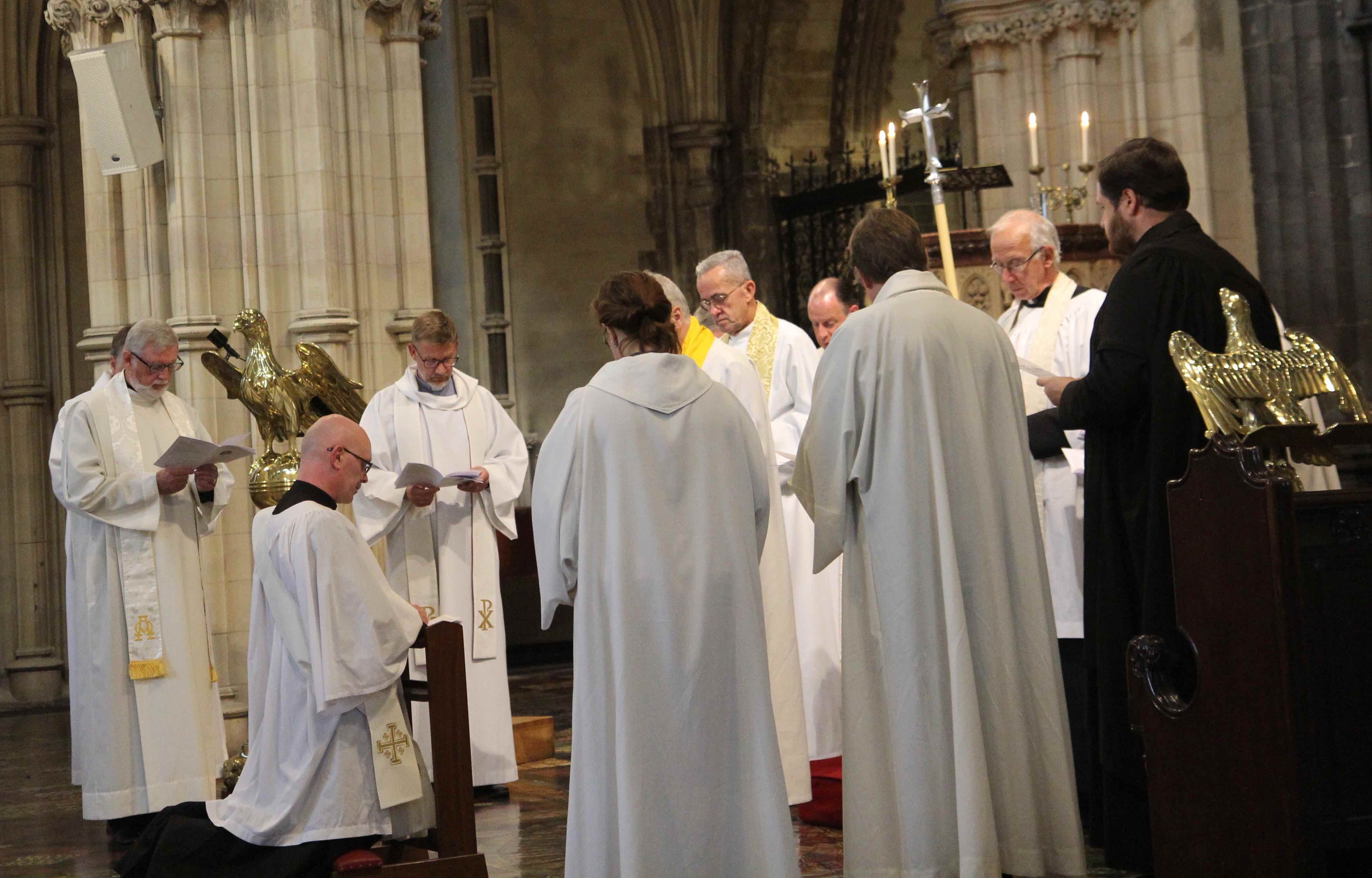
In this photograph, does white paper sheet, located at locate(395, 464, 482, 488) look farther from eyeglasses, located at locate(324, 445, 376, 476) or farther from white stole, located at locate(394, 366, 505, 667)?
eyeglasses, located at locate(324, 445, 376, 476)

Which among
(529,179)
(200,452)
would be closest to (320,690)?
(200,452)

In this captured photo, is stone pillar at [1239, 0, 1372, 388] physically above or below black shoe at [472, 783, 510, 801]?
above

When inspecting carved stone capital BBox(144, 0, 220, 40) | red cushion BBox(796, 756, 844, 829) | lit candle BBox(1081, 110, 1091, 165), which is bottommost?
red cushion BBox(796, 756, 844, 829)

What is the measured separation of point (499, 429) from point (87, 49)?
3184 mm

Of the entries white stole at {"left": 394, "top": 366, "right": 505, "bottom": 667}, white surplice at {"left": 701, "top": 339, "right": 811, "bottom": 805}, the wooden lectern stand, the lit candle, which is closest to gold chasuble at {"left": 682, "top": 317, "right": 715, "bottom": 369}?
white surplice at {"left": 701, "top": 339, "right": 811, "bottom": 805}

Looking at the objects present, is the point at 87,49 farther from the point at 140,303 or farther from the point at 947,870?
the point at 947,870

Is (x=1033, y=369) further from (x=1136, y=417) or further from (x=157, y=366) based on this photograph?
(x=157, y=366)

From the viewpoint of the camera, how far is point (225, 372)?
6801mm

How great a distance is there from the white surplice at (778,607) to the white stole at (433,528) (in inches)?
58.7

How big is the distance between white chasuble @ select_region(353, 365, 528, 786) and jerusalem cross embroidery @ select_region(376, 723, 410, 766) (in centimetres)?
183

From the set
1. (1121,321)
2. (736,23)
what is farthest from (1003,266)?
(736,23)

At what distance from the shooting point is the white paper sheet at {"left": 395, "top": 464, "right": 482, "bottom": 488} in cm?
627

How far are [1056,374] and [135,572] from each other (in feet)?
11.8

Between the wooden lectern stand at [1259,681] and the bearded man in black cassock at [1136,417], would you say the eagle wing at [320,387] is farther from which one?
the wooden lectern stand at [1259,681]
